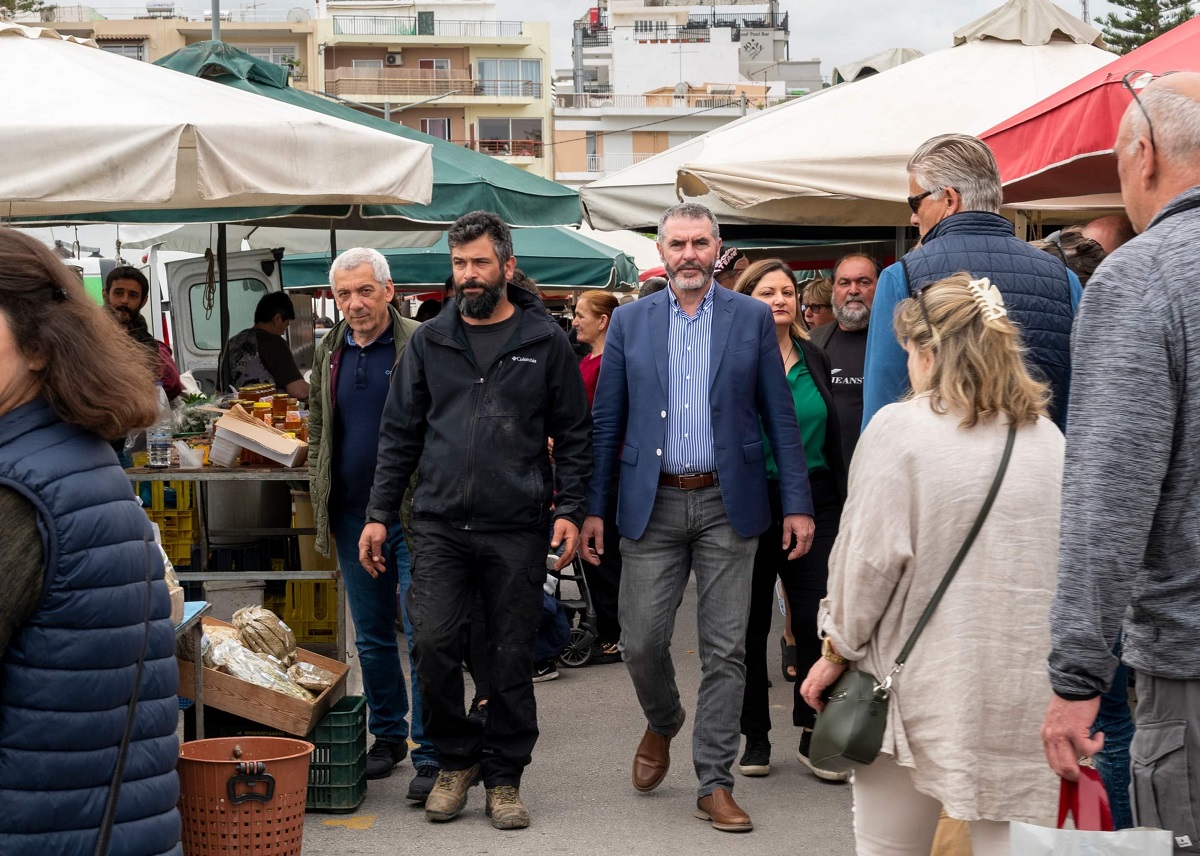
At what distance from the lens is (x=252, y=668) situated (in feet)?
17.8

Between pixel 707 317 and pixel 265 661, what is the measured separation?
7.25 feet

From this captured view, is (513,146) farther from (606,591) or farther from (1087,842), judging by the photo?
(1087,842)

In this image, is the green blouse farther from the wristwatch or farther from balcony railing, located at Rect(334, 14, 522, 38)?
balcony railing, located at Rect(334, 14, 522, 38)

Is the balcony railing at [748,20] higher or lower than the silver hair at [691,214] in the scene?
higher

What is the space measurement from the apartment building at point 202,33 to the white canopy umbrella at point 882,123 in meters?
74.8

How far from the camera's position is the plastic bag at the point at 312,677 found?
223 inches

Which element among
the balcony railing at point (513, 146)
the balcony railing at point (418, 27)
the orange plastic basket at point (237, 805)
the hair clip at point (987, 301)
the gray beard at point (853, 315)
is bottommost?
the orange plastic basket at point (237, 805)

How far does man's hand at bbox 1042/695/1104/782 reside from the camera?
2.64 m

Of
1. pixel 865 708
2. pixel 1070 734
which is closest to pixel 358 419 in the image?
pixel 865 708

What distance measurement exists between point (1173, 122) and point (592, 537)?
3323 mm

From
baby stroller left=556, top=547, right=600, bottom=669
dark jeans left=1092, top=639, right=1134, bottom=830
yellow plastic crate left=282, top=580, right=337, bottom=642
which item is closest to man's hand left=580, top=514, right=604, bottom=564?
dark jeans left=1092, top=639, right=1134, bottom=830

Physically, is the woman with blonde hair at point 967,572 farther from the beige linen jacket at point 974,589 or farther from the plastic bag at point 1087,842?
the plastic bag at point 1087,842

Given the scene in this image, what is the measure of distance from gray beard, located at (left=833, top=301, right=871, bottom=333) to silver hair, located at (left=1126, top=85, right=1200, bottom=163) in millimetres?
4100

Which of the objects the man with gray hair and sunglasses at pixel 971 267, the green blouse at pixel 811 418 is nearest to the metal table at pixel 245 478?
the green blouse at pixel 811 418
